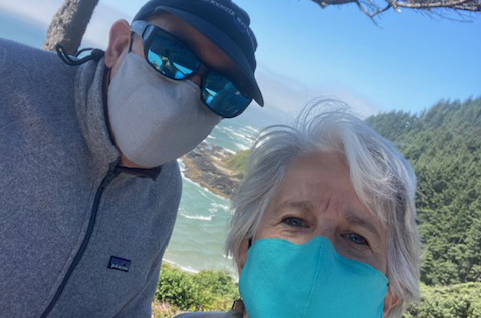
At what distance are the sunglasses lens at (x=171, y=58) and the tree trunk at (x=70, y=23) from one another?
8.11 feet

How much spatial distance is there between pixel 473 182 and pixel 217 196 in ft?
90.2

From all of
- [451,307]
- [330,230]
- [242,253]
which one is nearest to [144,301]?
→ [242,253]

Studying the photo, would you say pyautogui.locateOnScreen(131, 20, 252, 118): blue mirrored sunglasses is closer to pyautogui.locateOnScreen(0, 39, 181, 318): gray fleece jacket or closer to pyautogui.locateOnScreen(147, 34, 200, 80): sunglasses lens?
pyautogui.locateOnScreen(147, 34, 200, 80): sunglasses lens

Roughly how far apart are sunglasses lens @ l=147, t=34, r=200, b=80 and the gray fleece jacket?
223 millimetres

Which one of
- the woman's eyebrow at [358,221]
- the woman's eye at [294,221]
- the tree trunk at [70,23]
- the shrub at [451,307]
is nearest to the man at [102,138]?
the woman's eye at [294,221]

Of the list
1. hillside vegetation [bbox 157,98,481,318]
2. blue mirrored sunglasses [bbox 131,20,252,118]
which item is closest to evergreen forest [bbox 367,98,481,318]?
hillside vegetation [bbox 157,98,481,318]

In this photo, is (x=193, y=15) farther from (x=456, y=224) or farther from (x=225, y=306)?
(x=456, y=224)

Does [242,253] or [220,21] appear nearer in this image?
[220,21]

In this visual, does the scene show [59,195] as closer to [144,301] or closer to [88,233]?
[88,233]

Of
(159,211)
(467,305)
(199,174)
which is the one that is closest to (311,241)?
(159,211)

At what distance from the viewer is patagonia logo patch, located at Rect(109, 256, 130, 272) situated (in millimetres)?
1611

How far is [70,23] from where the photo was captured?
3.70 m

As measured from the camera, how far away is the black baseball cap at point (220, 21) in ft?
4.94

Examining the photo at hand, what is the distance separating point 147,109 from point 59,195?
0.46m
